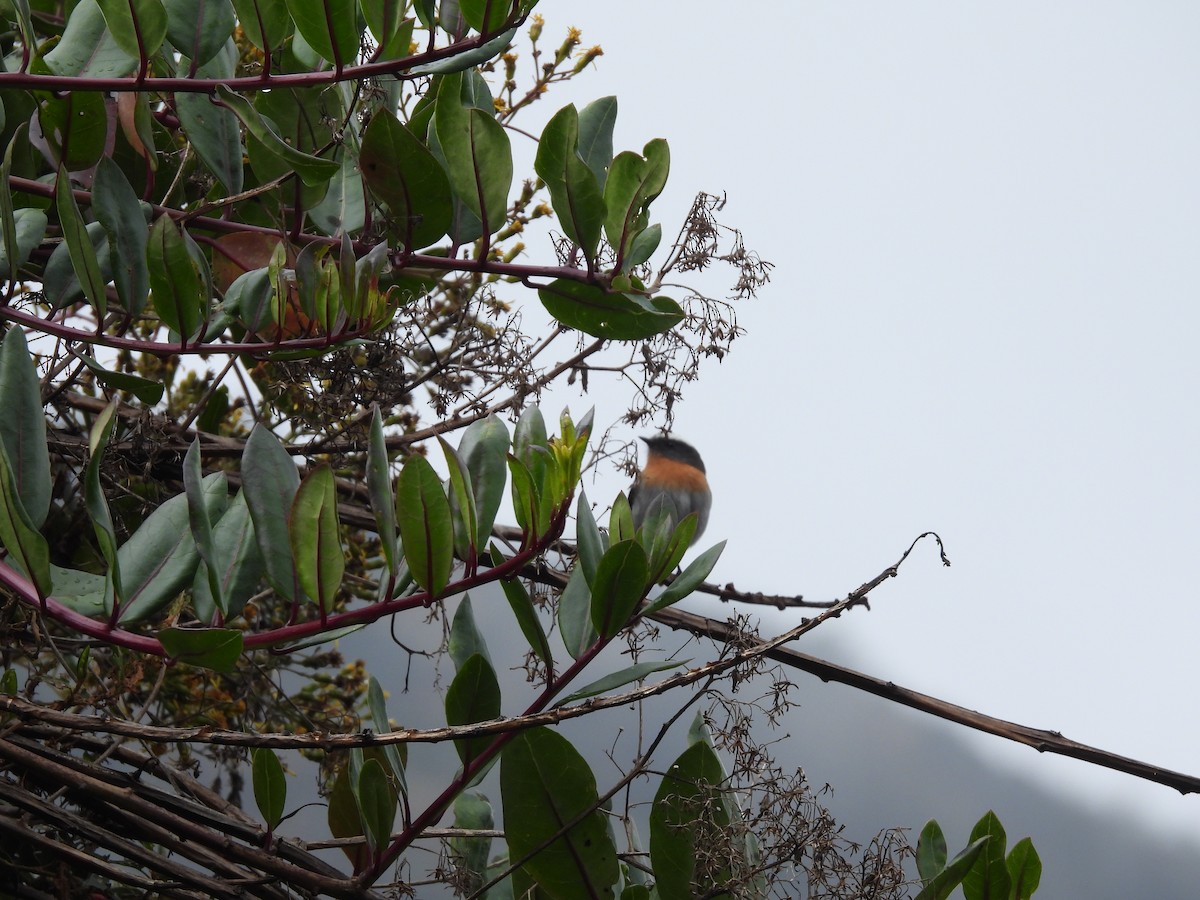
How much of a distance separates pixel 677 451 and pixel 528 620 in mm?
1833

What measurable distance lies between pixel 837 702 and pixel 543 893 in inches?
76.1

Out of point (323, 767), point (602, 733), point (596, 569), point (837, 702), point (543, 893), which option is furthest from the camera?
point (837, 702)

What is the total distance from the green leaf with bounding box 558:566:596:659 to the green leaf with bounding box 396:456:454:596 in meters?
0.24

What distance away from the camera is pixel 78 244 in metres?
1.01

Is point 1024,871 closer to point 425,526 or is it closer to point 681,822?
point 681,822

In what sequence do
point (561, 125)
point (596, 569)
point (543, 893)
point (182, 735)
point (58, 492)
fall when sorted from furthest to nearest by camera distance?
point (58, 492)
point (543, 893)
point (561, 125)
point (596, 569)
point (182, 735)

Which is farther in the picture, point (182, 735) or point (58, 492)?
point (58, 492)

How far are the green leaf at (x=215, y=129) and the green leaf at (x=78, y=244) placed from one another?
0.73ft

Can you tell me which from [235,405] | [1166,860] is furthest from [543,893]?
[1166,860]

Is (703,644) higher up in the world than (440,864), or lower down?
higher up

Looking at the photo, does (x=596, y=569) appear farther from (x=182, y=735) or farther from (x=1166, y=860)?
(x=1166, y=860)

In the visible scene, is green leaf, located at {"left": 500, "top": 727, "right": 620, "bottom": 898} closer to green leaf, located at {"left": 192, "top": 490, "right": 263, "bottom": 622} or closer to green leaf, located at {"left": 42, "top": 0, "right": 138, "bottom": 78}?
green leaf, located at {"left": 192, "top": 490, "right": 263, "bottom": 622}

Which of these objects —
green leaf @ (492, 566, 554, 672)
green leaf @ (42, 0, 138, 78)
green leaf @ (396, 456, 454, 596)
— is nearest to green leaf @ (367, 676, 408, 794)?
green leaf @ (492, 566, 554, 672)

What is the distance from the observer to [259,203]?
146cm
